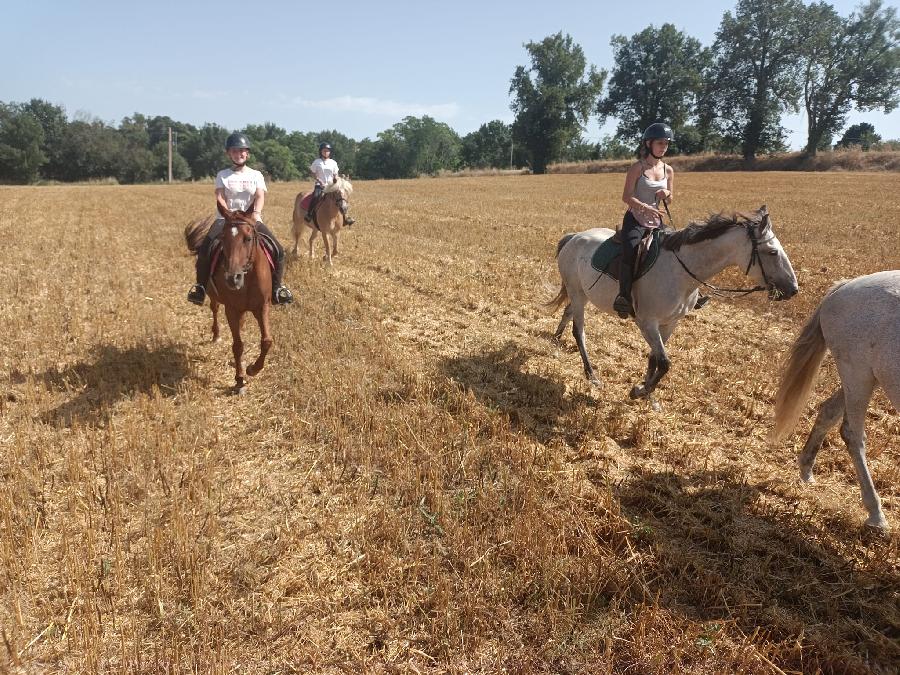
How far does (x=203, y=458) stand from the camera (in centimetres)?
454

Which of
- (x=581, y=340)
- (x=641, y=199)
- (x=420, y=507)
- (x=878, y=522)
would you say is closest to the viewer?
(x=878, y=522)

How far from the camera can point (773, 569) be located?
338cm

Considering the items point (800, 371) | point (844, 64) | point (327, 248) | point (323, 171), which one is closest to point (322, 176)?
point (323, 171)

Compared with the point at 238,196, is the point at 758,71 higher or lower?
higher

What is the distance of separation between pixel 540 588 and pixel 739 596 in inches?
48.5

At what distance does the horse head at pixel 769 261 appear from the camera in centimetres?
482

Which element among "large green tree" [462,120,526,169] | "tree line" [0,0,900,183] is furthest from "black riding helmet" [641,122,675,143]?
"large green tree" [462,120,526,169]

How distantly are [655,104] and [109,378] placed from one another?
7404cm

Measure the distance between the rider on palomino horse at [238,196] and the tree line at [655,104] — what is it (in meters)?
54.9

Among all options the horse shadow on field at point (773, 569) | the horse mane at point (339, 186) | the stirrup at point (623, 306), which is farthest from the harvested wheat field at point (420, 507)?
the horse mane at point (339, 186)

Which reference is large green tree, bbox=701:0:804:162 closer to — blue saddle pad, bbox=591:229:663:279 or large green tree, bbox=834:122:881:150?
large green tree, bbox=834:122:881:150

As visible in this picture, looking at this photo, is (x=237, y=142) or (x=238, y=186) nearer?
(x=237, y=142)

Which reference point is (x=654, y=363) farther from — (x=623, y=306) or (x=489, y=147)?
(x=489, y=147)

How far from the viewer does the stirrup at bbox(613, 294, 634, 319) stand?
5.78m
